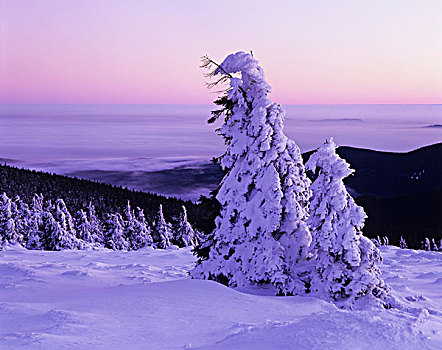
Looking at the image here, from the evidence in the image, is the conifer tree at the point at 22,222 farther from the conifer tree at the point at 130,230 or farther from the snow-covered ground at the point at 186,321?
the snow-covered ground at the point at 186,321

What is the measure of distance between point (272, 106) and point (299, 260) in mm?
5451

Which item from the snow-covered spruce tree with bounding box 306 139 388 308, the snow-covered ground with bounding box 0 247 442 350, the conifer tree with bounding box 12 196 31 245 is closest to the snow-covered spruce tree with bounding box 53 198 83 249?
the conifer tree with bounding box 12 196 31 245

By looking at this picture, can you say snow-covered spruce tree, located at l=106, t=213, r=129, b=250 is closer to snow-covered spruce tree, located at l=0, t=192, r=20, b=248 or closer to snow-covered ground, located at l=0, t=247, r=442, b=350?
snow-covered spruce tree, located at l=0, t=192, r=20, b=248

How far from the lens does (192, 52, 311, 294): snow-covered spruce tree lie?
1391cm

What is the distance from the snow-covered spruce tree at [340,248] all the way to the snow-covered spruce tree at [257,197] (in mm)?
759

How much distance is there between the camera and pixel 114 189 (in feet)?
504

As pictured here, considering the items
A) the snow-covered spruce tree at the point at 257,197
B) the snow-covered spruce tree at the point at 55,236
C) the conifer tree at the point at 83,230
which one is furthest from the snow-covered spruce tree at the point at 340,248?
the conifer tree at the point at 83,230

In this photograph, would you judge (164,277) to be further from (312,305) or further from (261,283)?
(312,305)

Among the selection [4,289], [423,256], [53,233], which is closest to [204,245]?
[4,289]

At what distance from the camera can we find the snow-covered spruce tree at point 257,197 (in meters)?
13.9

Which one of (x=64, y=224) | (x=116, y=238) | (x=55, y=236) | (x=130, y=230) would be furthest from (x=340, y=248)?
(x=130, y=230)

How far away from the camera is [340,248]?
13.3m

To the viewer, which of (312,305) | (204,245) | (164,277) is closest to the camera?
(312,305)

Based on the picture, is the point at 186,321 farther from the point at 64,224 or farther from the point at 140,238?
the point at 140,238
